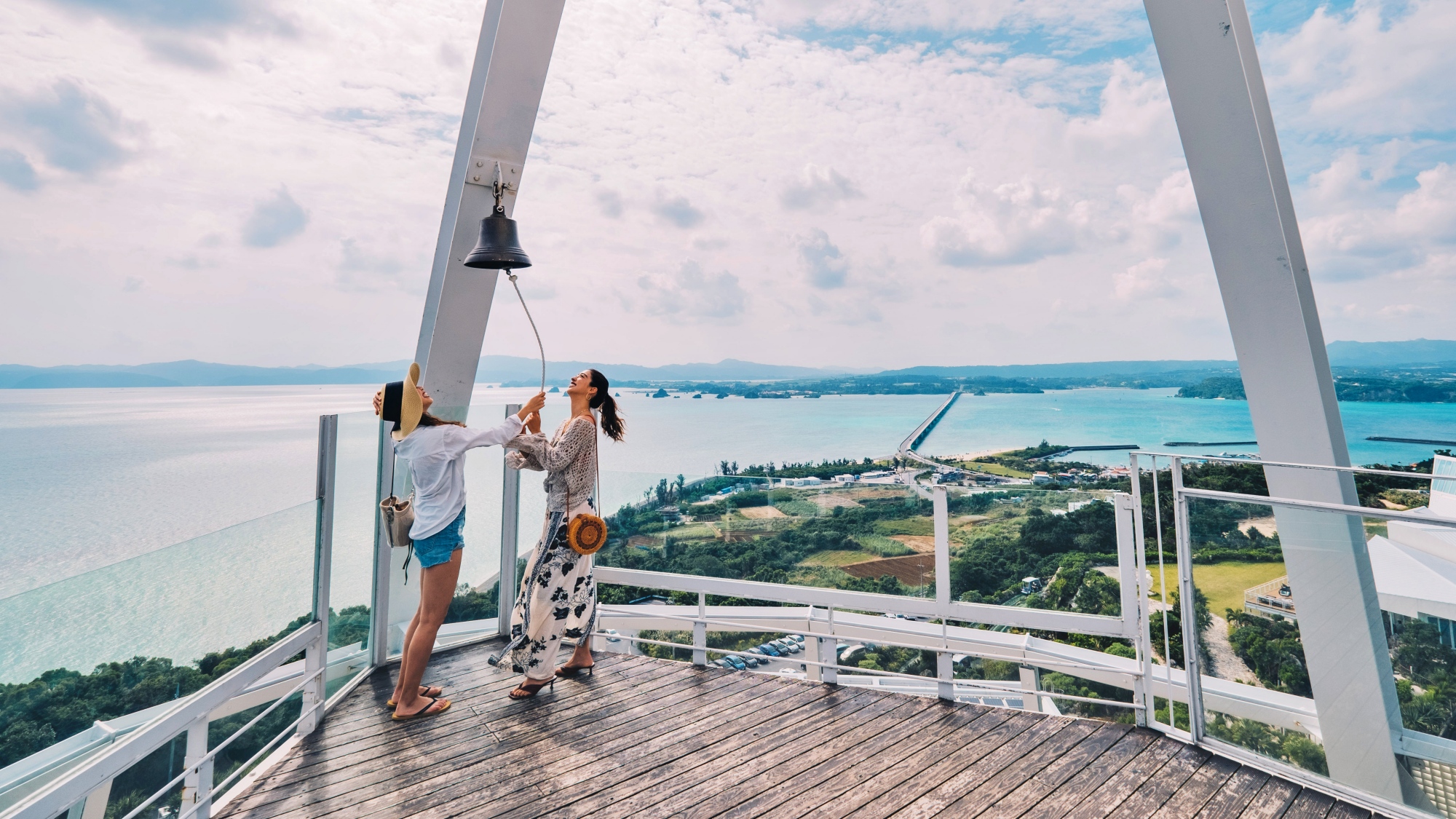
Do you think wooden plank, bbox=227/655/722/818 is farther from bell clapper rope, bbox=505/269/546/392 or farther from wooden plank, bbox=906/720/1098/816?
wooden plank, bbox=906/720/1098/816

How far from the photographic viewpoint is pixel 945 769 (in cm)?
270

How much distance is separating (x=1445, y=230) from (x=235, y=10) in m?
33.9

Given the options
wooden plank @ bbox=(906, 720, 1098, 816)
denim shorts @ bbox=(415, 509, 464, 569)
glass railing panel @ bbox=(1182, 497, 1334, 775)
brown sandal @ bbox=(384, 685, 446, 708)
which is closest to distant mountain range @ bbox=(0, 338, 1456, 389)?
denim shorts @ bbox=(415, 509, 464, 569)

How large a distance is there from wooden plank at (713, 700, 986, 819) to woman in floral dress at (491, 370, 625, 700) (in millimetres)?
1526

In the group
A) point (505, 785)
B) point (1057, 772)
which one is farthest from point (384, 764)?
point (1057, 772)

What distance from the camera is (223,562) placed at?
2553 mm

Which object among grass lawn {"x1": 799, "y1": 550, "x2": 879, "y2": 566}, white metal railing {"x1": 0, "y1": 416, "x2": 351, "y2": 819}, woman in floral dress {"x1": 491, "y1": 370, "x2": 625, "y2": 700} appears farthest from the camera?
grass lawn {"x1": 799, "y1": 550, "x2": 879, "y2": 566}

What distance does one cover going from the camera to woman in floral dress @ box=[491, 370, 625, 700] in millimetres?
3510

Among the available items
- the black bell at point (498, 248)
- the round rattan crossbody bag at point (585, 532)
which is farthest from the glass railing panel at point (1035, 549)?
the black bell at point (498, 248)

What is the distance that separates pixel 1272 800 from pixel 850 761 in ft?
5.26

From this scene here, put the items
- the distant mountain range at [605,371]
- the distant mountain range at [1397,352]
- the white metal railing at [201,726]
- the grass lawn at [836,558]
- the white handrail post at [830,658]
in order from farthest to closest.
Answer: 1. the distant mountain range at [605,371]
2. the distant mountain range at [1397,352]
3. the grass lawn at [836,558]
4. the white handrail post at [830,658]
5. the white metal railing at [201,726]

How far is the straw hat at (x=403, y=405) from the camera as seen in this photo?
3176mm

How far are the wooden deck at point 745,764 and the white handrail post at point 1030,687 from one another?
221mm

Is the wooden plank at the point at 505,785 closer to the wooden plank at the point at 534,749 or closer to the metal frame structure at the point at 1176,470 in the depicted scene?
the wooden plank at the point at 534,749
